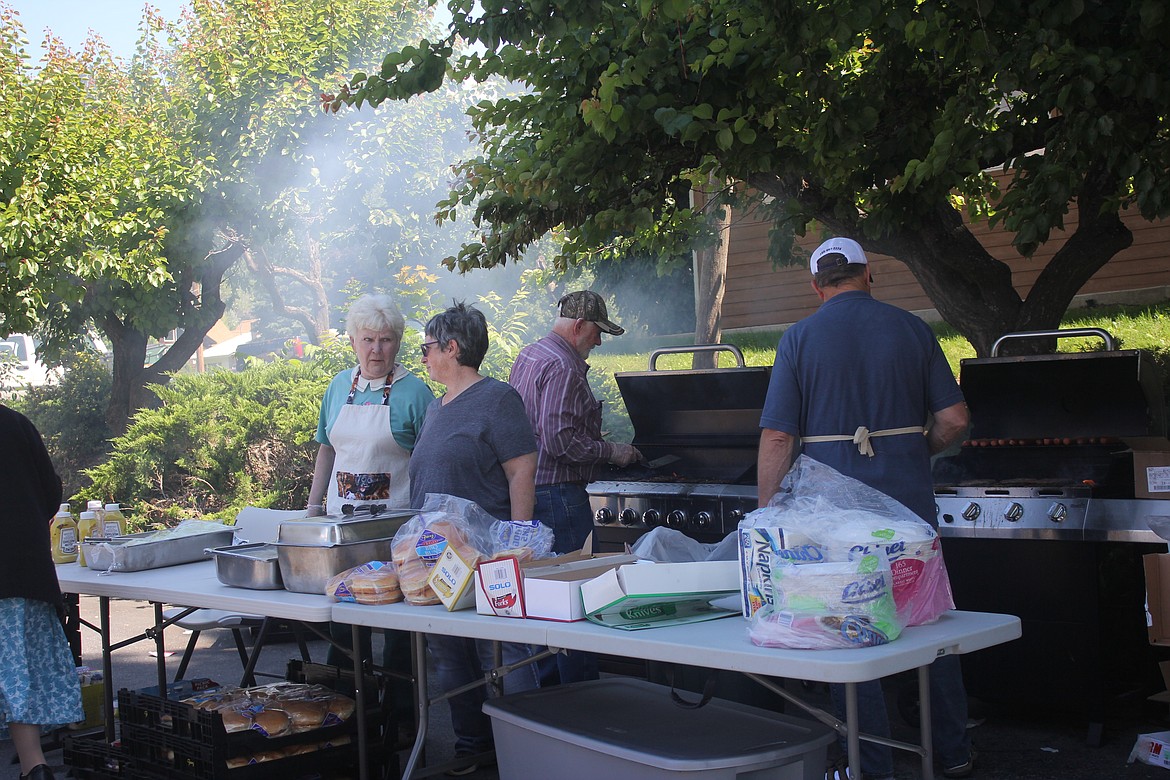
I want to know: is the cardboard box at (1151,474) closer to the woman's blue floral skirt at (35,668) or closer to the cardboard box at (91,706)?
the woman's blue floral skirt at (35,668)

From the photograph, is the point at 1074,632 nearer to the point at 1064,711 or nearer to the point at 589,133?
the point at 1064,711

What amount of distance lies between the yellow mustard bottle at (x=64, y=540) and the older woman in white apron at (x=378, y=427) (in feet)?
3.44

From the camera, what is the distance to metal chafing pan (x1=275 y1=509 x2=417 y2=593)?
3.17 metres

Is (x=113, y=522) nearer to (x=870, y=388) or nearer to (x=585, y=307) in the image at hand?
(x=585, y=307)

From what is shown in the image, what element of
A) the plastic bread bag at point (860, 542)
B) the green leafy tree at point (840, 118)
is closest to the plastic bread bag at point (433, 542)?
the plastic bread bag at point (860, 542)

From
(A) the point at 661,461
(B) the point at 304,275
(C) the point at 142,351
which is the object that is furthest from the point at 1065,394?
(B) the point at 304,275

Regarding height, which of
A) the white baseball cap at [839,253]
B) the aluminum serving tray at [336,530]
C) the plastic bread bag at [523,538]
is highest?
the white baseball cap at [839,253]

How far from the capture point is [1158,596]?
11.8ft

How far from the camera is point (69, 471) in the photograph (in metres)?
15.1

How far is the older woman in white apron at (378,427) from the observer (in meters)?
4.14

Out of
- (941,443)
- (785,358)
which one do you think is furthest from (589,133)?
(941,443)

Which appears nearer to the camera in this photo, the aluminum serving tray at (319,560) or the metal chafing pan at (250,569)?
the aluminum serving tray at (319,560)

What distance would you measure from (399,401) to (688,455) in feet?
6.34

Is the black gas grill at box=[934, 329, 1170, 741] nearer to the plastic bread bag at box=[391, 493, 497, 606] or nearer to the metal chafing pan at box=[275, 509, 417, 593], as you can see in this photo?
the plastic bread bag at box=[391, 493, 497, 606]
